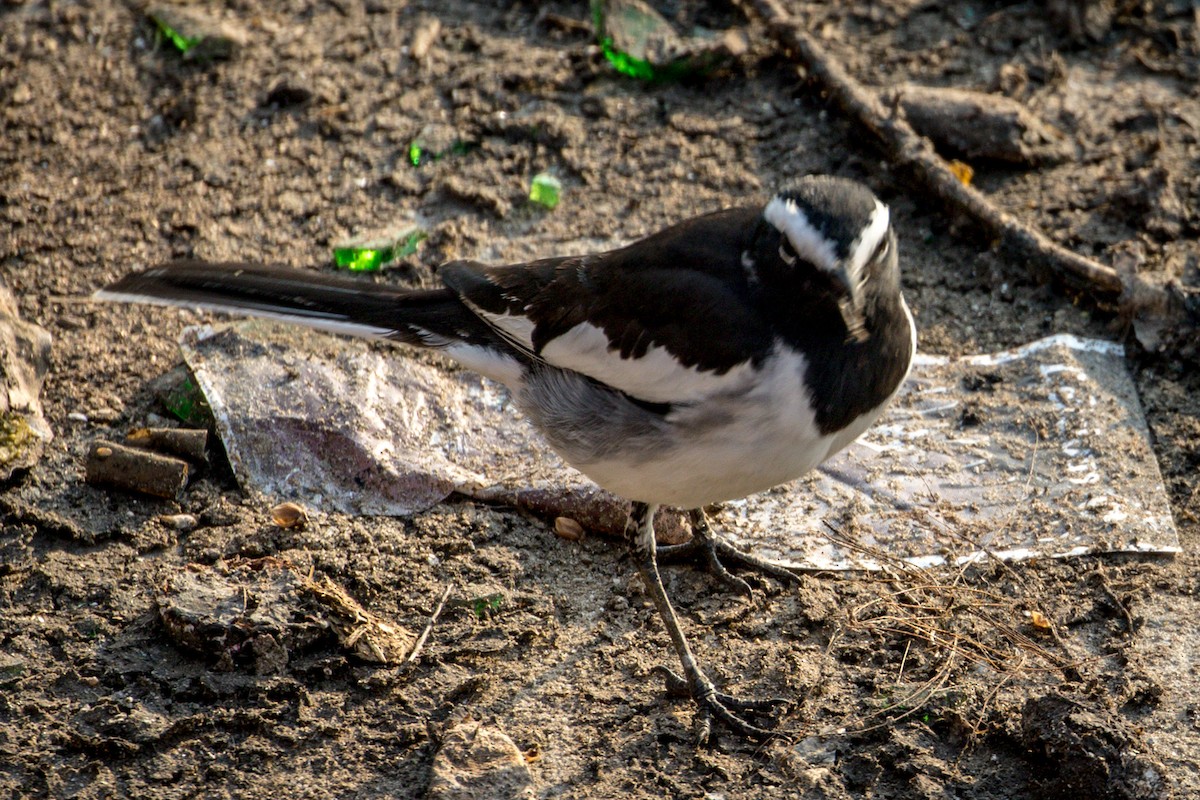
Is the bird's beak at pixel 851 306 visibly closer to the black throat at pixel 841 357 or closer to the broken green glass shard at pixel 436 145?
the black throat at pixel 841 357

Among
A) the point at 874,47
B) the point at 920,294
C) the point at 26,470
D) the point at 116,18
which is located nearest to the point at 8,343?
the point at 26,470

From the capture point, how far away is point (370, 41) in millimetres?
6840

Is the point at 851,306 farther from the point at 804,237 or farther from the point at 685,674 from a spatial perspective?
the point at 685,674

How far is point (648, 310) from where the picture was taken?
157 inches

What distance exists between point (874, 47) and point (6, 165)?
4.49m

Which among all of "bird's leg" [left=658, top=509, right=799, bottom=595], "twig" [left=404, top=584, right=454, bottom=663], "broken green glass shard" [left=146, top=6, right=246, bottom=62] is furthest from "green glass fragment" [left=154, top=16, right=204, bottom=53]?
"bird's leg" [left=658, top=509, right=799, bottom=595]

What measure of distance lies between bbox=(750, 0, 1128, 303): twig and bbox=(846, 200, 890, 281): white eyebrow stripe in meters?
2.12

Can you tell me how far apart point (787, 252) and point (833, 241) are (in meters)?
0.17

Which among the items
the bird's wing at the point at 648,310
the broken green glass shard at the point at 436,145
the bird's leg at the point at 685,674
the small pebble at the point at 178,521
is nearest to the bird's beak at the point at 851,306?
the bird's wing at the point at 648,310

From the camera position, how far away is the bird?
3654mm

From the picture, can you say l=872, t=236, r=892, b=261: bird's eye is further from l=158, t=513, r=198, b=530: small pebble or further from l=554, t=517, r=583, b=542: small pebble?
l=158, t=513, r=198, b=530: small pebble

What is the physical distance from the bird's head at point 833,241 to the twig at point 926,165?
79.2 inches

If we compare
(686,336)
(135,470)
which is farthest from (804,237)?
(135,470)

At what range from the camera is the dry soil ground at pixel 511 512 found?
3.77m
